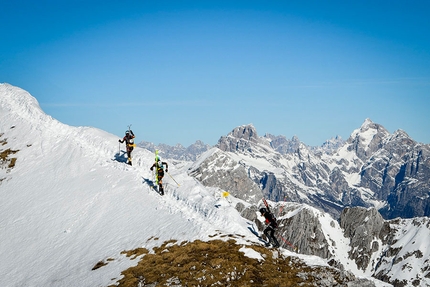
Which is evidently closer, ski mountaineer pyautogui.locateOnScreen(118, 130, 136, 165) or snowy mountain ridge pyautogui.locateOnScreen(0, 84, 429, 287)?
snowy mountain ridge pyautogui.locateOnScreen(0, 84, 429, 287)

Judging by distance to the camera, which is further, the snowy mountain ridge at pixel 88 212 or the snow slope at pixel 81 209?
the snow slope at pixel 81 209

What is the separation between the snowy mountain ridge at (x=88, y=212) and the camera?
27.7 metres

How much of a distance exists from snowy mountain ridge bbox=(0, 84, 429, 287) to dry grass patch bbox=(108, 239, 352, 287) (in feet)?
1.27

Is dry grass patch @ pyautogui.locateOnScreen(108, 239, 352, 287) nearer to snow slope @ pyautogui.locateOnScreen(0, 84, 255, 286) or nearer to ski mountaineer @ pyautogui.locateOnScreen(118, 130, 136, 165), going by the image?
snow slope @ pyautogui.locateOnScreen(0, 84, 255, 286)

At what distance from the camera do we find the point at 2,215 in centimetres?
4100

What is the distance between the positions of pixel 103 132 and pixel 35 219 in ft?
77.9

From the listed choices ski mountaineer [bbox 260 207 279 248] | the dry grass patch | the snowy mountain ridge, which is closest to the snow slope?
the snowy mountain ridge

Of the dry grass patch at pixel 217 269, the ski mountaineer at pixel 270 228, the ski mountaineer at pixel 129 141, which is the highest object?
the ski mountaineer at pixel 129 141

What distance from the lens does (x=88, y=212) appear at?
38.5 meters

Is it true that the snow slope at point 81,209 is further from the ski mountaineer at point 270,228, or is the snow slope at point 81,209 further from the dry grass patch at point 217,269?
the ski mountaineer at point 270,228

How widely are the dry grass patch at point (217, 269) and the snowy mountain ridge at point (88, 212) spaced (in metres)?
0.39

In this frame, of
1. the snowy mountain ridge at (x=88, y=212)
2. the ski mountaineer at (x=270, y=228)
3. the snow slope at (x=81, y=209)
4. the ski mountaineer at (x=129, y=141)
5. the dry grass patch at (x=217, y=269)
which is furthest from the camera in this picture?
the ski mountaineer at (x=129, y=141)

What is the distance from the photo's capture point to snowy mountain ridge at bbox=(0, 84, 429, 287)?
27.7 metres

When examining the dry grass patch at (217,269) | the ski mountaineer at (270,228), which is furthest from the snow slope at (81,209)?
the ski mountaineer at (270,228)
